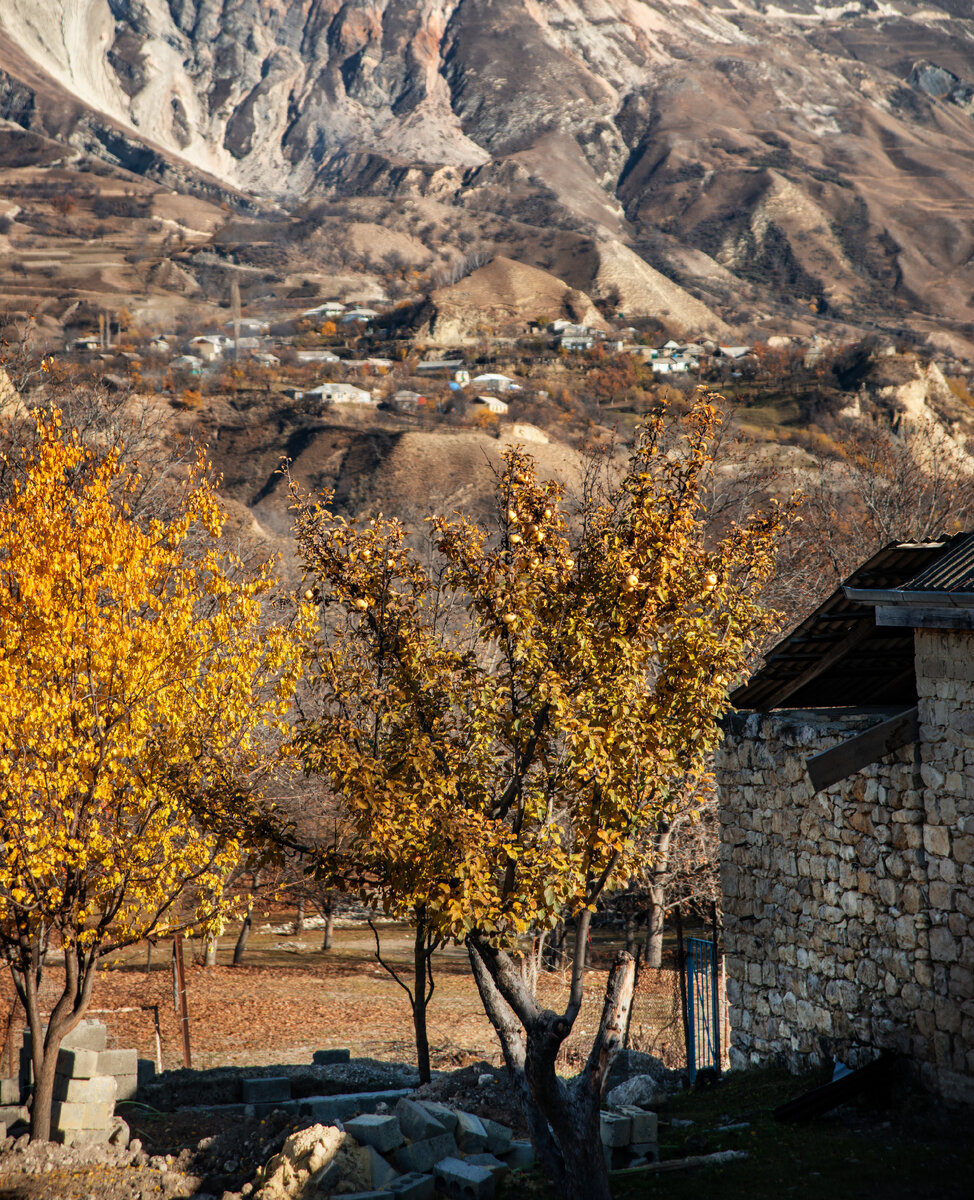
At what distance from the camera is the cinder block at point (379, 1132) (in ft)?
25.4

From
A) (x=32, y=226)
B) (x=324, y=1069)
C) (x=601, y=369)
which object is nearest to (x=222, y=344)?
(x=601, y=369)

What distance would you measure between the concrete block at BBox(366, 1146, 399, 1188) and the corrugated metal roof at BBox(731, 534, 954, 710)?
17.7ft

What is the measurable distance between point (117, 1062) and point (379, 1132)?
441 cm

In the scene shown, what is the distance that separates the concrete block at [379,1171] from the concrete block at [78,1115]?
10.1 ft

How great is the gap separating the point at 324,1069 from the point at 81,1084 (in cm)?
392

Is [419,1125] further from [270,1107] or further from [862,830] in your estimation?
[862,830]

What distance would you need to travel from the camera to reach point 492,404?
92.8 meters

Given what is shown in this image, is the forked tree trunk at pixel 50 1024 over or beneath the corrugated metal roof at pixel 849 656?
beneath

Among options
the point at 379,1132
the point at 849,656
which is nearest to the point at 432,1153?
the point at 379,1132

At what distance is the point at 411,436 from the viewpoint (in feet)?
268

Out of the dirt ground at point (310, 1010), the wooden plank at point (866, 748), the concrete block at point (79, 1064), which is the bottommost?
the dirt ground at point (310, 1010)

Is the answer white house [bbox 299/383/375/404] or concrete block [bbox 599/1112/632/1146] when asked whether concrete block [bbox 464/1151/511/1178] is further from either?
white house [bbox 299/383/375/404]

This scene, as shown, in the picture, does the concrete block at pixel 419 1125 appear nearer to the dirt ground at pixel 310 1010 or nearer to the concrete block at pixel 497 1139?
the concrete block at pixel 497 1139

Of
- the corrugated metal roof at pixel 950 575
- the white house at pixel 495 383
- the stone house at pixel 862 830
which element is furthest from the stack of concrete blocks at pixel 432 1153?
the white house at pixel 495 383
